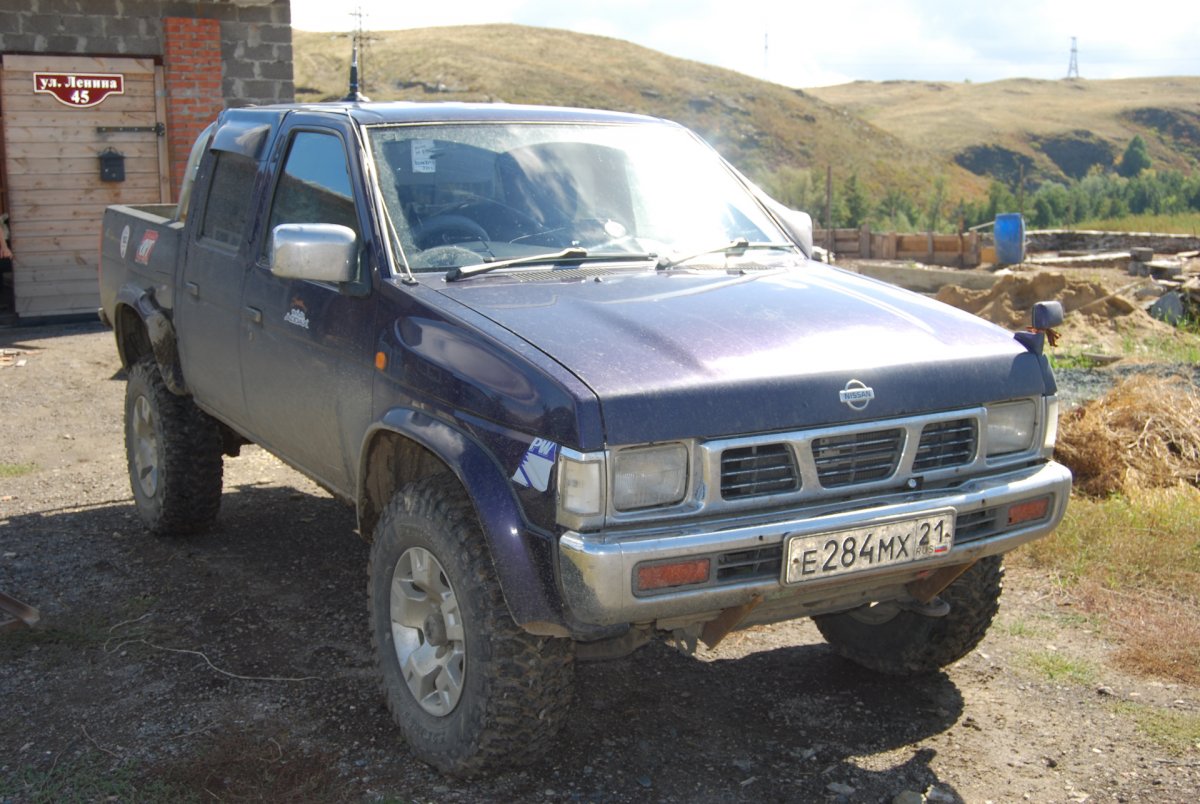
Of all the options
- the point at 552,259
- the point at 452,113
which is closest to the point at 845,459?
the point at 552,259

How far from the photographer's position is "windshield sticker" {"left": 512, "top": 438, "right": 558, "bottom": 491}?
10.5 feet

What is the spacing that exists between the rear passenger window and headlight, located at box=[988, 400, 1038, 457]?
3.00 m

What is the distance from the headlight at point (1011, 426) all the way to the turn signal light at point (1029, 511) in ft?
0.55

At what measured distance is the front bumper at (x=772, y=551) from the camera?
3.14 meters

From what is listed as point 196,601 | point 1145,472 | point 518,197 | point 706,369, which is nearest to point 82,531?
point 196,601

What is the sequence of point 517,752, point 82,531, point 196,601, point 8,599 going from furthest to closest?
point 82,531 → point 196,601 → point 8,599 → point 517,752

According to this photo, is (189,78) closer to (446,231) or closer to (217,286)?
(217,286)

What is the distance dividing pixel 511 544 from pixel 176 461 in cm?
309

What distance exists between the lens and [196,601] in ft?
17.4

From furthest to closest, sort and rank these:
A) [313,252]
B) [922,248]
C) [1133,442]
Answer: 1. [922,248]
2. [1133,442]
3. [313,252]

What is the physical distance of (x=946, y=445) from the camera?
12.1 ft

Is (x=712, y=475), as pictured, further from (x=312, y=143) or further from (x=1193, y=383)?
(x=1193, y=383)

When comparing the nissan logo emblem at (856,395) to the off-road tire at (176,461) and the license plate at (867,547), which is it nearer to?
the license plate at (867,547)

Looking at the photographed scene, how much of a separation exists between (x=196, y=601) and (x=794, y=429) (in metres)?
3.04
